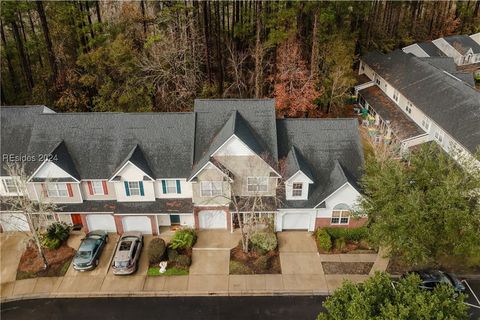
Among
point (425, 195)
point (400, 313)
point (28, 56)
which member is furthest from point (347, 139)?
point (28, 56)

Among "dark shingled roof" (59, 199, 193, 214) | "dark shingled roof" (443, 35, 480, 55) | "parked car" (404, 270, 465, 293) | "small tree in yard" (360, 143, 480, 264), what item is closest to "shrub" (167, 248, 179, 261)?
"dark shingled roof" (59, 199, 193, 214)

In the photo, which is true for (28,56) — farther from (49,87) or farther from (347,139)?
(347,139)

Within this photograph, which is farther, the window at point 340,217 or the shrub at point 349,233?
the window at point 340,217

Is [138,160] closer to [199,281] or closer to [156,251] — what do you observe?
[156,251]

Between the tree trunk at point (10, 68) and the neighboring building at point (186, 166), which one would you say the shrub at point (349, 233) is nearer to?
the neighboring building at point (186, 166)

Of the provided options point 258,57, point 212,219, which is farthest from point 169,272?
point 258,57

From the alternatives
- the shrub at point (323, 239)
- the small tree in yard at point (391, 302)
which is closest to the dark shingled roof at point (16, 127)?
the shrub at point (323, 239)
